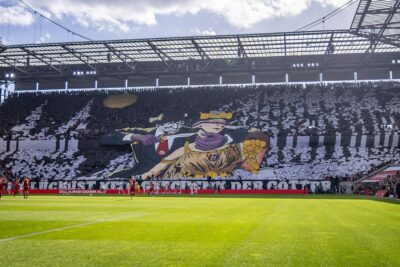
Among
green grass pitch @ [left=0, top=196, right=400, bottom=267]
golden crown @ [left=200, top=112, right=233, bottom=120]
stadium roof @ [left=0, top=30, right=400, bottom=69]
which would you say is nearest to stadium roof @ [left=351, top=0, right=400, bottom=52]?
stadium roof @ [left=0, top=30, right=400, bottom=69]

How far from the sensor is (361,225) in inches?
519

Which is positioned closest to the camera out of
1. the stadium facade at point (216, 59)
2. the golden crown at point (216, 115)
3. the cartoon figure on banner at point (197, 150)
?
the stadium facade at point (216, 59)

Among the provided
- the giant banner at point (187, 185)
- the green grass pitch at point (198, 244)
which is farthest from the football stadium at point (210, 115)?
the green grass pitch at point (198, 244)

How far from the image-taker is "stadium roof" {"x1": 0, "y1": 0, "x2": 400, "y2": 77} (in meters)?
50.7

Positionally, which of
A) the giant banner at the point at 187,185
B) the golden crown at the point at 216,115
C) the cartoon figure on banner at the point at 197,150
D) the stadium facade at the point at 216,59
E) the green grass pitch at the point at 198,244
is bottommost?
the giant banner at the point at 187,185

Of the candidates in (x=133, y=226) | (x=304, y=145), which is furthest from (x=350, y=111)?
(x=133, y=226)

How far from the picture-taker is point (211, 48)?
57.2 m

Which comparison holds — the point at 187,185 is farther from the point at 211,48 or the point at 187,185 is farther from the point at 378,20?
the point at 378,20

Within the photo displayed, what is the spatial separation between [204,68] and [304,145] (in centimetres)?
1870

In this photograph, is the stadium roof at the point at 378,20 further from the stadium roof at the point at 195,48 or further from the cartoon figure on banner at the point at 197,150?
the cartoon figure on banner at the point at 197,150

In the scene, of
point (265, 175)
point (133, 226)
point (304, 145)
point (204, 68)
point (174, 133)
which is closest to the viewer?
point (133, 226)

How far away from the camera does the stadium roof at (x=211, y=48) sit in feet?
166

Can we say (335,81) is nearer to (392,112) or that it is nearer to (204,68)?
(392,112)

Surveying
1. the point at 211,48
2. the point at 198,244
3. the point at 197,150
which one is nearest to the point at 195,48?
the point at 211,48
